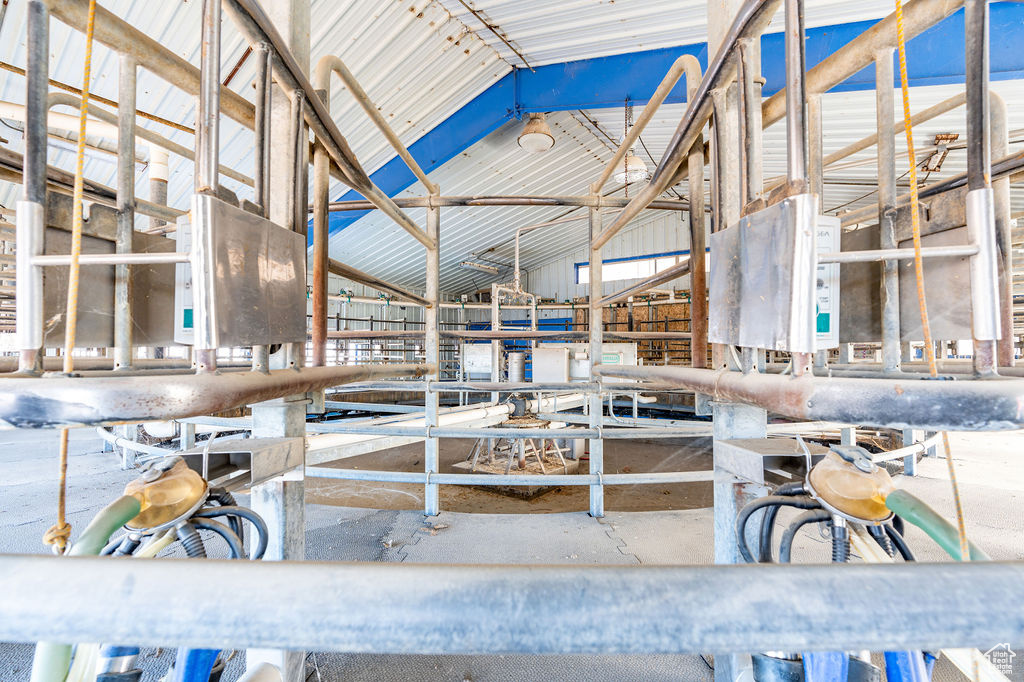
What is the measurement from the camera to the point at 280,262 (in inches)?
34.4

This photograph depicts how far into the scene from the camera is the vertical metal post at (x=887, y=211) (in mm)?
797

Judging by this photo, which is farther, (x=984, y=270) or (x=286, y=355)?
(x=286, y=355)

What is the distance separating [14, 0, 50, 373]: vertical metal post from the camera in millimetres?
640

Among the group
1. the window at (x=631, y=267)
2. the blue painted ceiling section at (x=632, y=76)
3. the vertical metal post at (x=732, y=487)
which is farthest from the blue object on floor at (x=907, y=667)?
the window at (x=631, y=267)

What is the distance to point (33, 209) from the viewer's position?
0.65m

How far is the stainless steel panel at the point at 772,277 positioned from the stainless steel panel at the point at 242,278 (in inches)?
33.6

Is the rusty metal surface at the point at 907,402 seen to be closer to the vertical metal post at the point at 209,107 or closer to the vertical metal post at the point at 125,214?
the vertical metal post at the point at 209,107

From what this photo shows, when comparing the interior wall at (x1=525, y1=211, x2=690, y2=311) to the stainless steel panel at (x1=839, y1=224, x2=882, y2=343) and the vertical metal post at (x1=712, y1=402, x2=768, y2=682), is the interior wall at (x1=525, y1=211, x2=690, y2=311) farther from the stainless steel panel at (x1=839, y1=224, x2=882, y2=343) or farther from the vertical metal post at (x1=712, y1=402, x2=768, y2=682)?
the vertical metal post at (x1=712, y1=402, x2=768, y2=682)

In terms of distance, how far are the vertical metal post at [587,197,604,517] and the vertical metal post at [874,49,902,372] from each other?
130cm

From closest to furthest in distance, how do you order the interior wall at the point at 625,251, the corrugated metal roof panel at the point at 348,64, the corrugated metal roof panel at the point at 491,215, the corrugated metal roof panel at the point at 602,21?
the corrugated metal roof panel at the point at 348,64 → the corrugated metal roof panel at the point at 602,21 → the corrugated metal roof panel at the point at 491,215 → the interior wall at the point at 625,251

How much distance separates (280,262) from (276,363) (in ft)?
1.02

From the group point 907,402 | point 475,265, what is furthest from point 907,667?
point 475,265

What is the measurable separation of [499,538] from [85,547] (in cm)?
163
